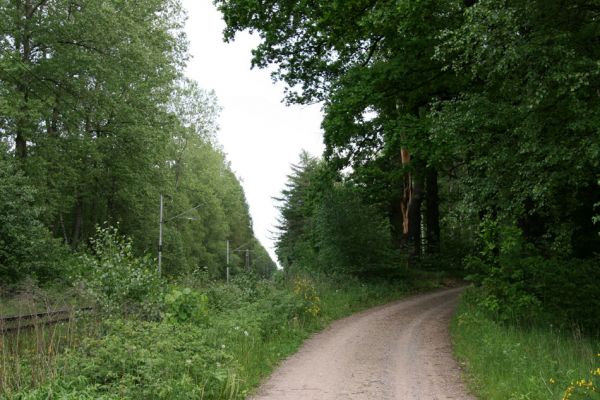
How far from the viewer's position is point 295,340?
38.0ft

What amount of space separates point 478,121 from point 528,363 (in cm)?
441

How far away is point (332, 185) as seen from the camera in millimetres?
19672

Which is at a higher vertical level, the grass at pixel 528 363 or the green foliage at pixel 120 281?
the green foliage at pixel 120 281

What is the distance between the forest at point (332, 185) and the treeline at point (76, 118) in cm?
12

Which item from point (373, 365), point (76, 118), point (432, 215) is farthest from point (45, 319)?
point (432, 215)

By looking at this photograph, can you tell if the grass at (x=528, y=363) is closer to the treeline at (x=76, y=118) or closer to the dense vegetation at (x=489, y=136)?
the dense vegetation at (x=489, y=136)

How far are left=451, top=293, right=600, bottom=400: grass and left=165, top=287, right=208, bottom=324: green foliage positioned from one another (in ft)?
16.4

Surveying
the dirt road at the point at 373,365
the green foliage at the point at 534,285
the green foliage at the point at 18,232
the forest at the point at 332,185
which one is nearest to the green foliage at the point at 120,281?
the forest at the point at 332,185

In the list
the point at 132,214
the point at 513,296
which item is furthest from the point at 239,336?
the point at 132,214

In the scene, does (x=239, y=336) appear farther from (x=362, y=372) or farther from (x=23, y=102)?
(x=23, y=102)

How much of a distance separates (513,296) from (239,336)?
597cm

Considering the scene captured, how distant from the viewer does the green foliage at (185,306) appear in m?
9.91


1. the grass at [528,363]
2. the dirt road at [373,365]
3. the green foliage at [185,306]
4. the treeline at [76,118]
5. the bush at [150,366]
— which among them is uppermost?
the treeline at [76,118]

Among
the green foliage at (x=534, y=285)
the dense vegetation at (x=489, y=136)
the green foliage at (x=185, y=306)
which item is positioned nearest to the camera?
the dense vegetation at (x=489, y=136)
